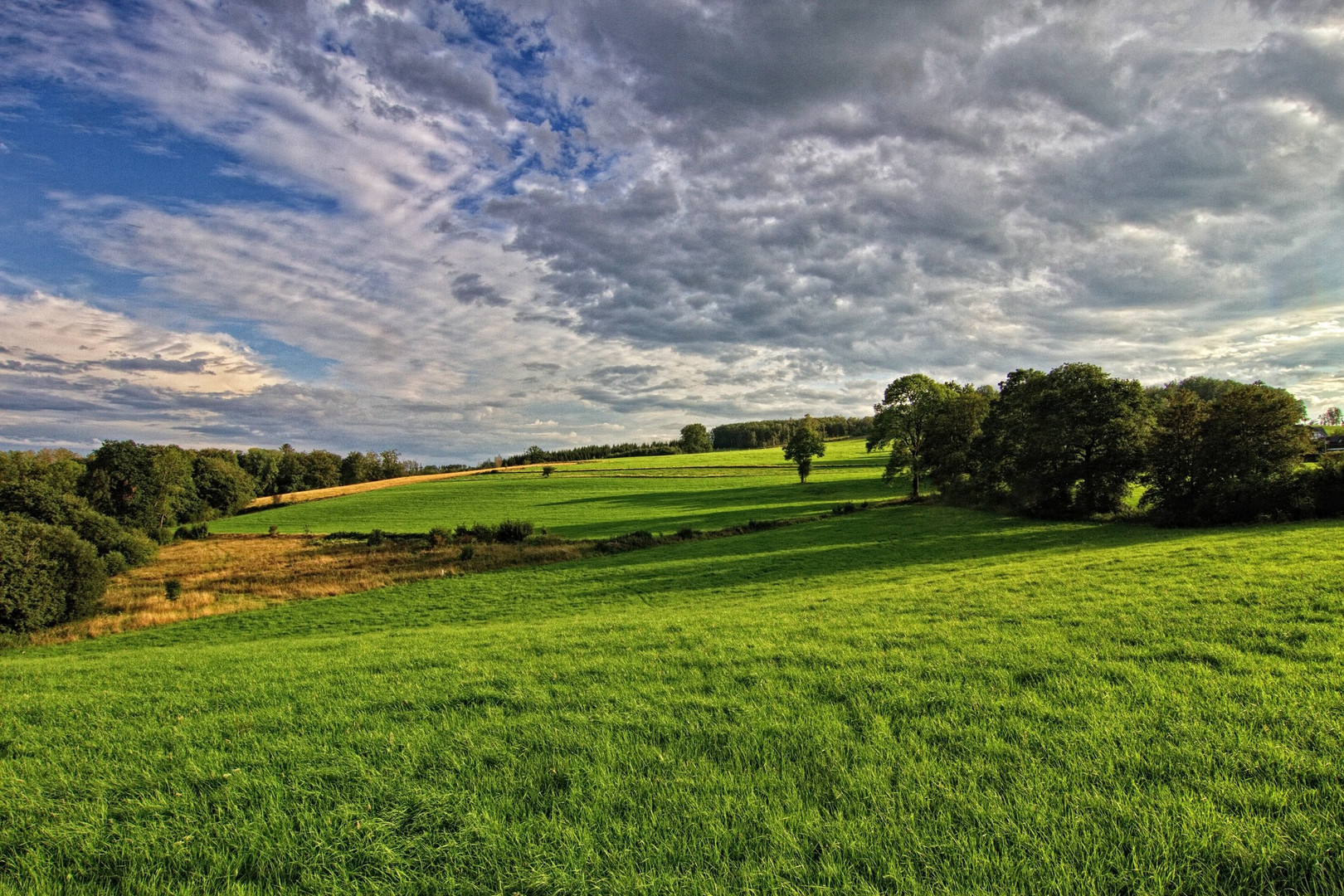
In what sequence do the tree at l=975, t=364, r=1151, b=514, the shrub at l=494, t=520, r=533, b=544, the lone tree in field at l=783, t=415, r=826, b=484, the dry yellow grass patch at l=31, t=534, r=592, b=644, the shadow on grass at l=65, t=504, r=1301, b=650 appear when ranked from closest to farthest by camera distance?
the shadow on grass at l=65, t=504, r=1301, b=650
the dry yellow grass patch at l=31, t=534, r=592, b=644
the tree at l=975, t=364, r=1151, b=514
the shrub at l=494, t=520, r=533, b=544
the lone tree in field at l=783, t=415, r=826, b=484

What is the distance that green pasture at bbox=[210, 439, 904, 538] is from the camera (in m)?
57.3

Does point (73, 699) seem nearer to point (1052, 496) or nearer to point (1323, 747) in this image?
point (1323, 747)

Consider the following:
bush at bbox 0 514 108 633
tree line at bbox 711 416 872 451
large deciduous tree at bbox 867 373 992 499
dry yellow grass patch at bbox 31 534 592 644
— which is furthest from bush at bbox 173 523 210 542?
tree line at bbox 711 416 872 451

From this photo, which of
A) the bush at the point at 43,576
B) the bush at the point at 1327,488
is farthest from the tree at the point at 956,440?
the bush at the point at 43,576

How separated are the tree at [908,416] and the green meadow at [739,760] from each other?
4711 cm

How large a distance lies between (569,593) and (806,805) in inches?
868

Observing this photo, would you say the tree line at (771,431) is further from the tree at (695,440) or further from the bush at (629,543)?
the bush at (629,543)

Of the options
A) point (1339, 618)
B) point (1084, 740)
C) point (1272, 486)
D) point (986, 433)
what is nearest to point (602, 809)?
point (1084, 740)

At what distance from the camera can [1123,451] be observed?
112 ft

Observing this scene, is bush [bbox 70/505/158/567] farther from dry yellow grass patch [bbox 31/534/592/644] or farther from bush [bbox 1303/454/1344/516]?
bush [bbox 1303/454/1344/516]

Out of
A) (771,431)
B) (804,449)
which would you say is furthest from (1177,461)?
(771,431)

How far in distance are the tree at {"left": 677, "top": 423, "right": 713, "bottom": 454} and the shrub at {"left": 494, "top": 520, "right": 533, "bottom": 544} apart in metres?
105

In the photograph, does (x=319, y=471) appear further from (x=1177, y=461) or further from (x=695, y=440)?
(x=1177, y=461)

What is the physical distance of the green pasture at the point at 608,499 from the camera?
57312 millimetres
